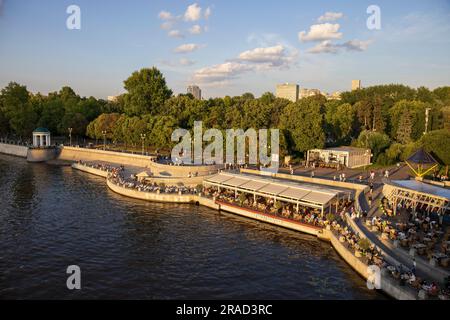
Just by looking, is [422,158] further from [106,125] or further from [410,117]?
[106,125]

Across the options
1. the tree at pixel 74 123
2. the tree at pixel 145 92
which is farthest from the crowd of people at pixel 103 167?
the tree at pixel 145 92

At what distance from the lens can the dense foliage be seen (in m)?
67.2

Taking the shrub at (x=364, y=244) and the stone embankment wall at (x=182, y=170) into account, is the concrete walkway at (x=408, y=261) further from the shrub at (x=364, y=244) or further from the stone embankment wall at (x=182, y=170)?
the stone embankment wall at (x=182, y=170)

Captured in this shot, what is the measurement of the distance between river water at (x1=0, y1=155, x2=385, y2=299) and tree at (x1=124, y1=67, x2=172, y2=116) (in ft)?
230

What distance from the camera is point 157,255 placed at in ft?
102

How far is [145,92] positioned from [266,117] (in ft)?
168

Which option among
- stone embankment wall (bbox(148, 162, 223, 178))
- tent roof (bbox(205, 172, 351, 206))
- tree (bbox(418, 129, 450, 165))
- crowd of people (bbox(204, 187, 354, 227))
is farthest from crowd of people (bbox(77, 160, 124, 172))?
tree (bbox(418, 129, 450, 165))

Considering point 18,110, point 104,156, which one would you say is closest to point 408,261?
point 104,156

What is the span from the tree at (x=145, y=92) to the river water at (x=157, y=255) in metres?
70.2

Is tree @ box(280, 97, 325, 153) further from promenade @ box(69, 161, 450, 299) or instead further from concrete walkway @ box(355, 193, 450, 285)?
concrete walkway @ box(355, 193, 450, 285)
